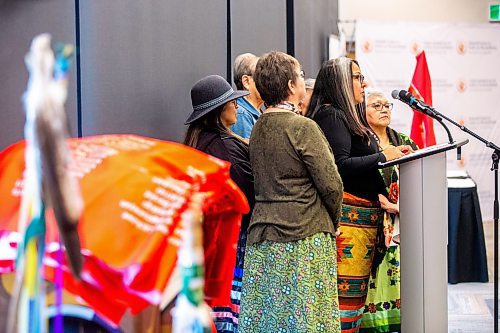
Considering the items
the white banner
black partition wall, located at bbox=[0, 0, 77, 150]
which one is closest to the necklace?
black partition wall, located at bbox=[0, 0, 77, 150]

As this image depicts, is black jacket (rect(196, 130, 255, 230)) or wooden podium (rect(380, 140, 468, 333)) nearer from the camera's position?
black jacket (rect(196, 130, 255, 230))

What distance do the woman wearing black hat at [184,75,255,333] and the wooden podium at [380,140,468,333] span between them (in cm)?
57

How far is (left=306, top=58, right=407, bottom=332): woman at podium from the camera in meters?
3.28

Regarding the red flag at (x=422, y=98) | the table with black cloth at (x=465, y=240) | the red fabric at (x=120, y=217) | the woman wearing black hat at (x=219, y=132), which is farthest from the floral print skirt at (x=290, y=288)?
the red flag at (x=422, y=98)

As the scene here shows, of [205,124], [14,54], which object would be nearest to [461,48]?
[205,124]

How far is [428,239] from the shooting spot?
305 cm

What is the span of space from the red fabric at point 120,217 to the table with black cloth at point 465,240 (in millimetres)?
5227

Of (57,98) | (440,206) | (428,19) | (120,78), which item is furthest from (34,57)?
(428,19)

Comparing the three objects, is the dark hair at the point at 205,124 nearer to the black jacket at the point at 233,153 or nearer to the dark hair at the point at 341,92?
the black jacket at the point at 233,153

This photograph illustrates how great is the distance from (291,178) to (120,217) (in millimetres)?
1754

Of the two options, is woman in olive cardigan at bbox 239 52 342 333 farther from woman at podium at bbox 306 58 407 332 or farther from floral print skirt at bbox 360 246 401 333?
floral print skirt at bbox 360 246 401 333

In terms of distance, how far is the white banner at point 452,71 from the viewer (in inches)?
310

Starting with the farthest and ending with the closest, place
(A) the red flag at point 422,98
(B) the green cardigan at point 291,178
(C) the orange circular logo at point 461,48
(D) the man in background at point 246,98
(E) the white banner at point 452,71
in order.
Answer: (C) the orange circular logo at point 461,48 < (E) the white banner at point 452,71 < (A) the red flag at point 422,98 < (D) the man in background at point 246,98 < (B) the green cardigan at point 291,178

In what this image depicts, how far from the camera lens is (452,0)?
926 centimetres
